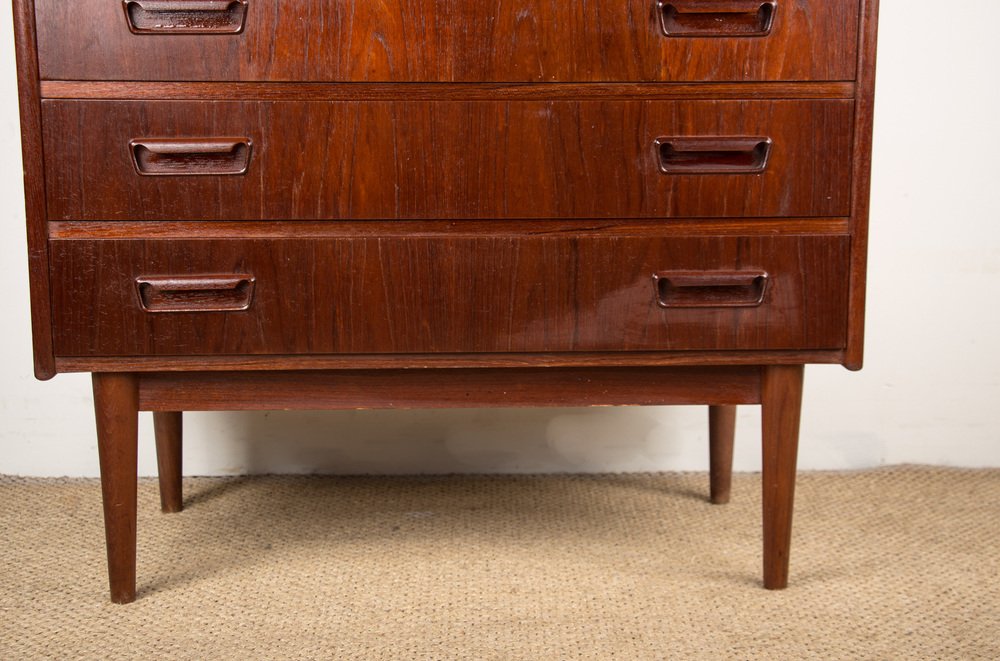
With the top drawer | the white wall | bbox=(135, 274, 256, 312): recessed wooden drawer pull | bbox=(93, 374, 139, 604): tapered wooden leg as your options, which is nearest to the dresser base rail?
bbox=(93, 374, 139, 604): tapered wooden leg

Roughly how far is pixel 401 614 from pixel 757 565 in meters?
0.50

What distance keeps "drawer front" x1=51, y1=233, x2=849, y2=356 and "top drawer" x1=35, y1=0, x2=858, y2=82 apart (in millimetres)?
186

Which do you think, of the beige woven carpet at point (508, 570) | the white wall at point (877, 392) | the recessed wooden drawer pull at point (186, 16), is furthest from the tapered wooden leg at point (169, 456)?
the recessed wooden drawer pull at point (186, 16)

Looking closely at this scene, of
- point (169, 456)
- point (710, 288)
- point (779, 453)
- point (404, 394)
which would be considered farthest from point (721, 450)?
point (169, 456)

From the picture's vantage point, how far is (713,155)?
1.29m

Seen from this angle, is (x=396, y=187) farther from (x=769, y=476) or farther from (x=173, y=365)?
(x=769, y=476)

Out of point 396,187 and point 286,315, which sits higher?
point 396,187

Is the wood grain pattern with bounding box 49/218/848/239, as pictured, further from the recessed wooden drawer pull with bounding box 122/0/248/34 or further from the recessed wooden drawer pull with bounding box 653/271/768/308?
the recessed wooden drawer pull with bounding box 122/0/248/34

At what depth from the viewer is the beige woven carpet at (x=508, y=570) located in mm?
1297

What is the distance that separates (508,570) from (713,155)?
61cm

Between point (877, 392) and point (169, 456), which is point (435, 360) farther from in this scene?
point (877, 392)

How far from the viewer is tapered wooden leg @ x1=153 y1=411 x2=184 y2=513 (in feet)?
5.65

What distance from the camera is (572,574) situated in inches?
58.8

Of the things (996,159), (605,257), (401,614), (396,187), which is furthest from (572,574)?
(996,159)
